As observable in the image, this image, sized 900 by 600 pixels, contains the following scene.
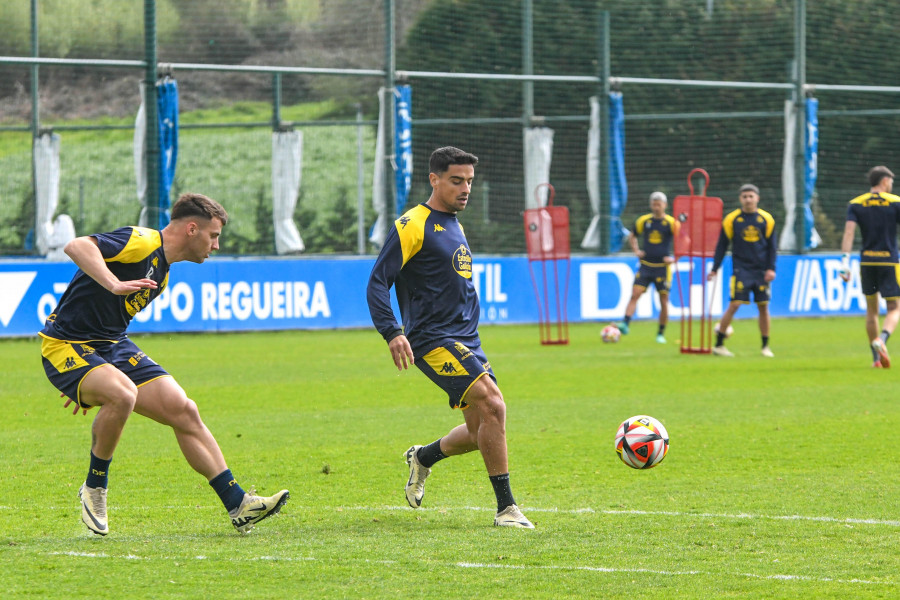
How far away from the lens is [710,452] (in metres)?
8.89

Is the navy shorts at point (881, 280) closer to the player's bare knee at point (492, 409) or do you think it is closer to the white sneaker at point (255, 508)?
the player's bare knee at point (492, 409)

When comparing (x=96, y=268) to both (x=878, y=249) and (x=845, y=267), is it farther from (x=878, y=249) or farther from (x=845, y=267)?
(x=845, y=267)

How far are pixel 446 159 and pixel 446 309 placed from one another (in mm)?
790

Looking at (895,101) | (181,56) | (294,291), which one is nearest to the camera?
(294,291)

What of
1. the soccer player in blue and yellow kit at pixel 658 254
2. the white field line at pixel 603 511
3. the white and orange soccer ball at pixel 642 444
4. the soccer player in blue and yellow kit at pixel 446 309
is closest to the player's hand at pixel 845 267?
the soccer player in blue and yellow kit at pixel 658 254

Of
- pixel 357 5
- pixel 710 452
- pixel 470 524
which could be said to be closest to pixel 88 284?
pixel 470 524

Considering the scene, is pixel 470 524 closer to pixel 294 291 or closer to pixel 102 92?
pixel 294 291

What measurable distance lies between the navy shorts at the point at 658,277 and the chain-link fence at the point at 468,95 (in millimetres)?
9922

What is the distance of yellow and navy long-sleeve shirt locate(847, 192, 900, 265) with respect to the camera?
571 inches

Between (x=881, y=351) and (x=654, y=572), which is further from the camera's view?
(x=881, y=351)

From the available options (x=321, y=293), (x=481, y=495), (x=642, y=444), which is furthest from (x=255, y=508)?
(x=321, y=293)

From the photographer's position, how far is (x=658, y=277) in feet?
61.6

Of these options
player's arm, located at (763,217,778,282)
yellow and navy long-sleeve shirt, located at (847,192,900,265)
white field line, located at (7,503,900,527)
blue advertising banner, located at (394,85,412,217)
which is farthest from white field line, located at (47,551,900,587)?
blue advertising banner, located at (394,85,412,217)

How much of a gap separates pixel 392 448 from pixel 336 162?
25.9 metres
